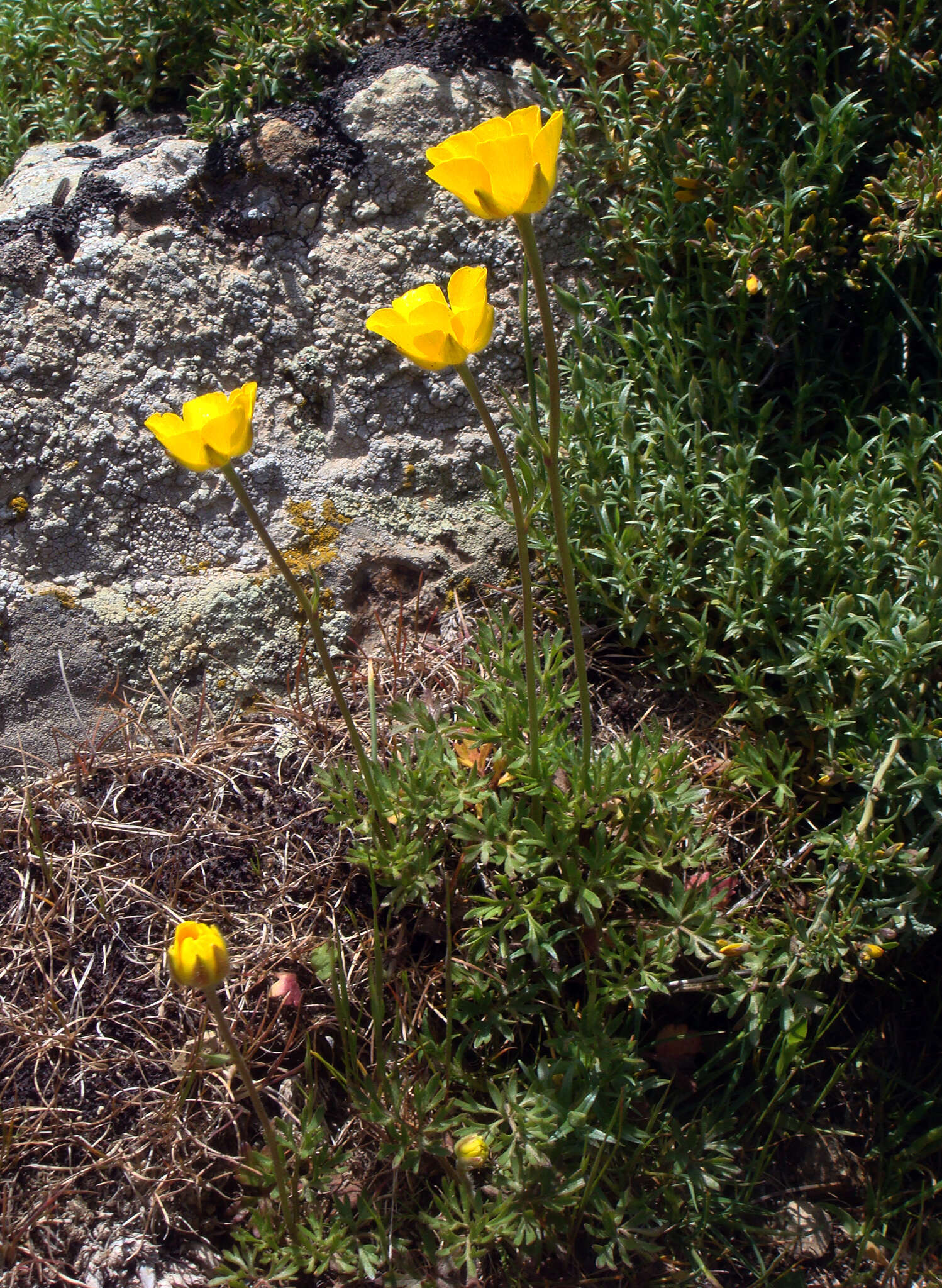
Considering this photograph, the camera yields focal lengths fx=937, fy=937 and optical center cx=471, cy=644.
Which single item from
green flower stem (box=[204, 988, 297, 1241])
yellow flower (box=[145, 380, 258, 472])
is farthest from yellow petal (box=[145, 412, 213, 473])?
green flower stem (box=[204, 988, 297, 1241])

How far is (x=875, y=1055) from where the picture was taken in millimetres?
2213

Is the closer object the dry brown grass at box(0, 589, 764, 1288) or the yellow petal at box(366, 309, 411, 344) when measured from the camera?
the yellow petal at box(366, 309, 411, 344)

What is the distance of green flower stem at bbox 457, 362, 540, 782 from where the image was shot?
157cm

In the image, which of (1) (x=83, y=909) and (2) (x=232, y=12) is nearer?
(1) (x=83, y=909)

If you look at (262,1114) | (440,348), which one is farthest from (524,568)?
(262,1114)

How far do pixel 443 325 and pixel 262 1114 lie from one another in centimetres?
140

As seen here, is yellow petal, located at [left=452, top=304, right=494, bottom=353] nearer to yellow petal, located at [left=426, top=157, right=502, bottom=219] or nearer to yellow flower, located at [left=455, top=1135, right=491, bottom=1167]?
yellow petal, located at [left=426, top=157, right=502, bottom=219]

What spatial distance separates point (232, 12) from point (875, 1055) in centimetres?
365

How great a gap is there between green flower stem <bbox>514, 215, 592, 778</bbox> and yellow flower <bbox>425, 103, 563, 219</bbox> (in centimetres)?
4

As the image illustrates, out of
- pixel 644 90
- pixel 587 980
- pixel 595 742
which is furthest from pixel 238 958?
pixel 644 90

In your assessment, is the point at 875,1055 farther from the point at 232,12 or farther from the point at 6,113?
the point at 6,113

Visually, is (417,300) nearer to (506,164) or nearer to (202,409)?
(506,164)

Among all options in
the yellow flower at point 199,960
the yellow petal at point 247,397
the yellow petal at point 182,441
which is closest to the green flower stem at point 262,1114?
the yellow flower at point 199,960

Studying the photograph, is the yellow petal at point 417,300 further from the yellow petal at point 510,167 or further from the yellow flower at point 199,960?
the yellow flower at point 199,960
